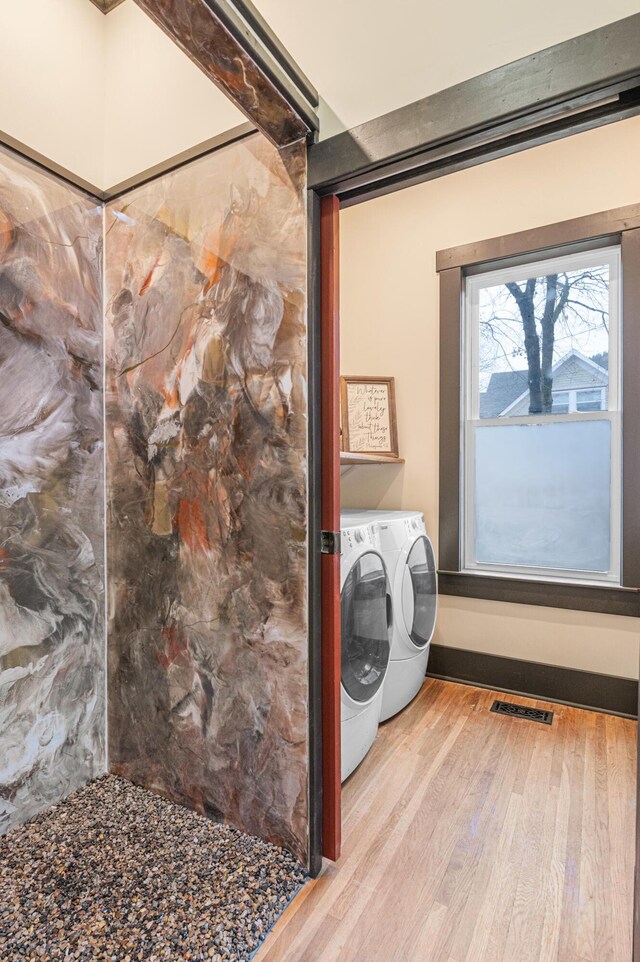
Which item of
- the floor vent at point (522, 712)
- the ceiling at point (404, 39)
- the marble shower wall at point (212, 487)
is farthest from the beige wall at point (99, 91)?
the floor vent at point (522, 712)

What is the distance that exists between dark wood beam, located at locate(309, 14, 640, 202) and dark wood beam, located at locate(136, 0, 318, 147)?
12cm

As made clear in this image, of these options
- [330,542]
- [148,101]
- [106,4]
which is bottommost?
[330,542]

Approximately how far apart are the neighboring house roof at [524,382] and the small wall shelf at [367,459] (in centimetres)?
58

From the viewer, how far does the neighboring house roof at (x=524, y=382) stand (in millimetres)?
2535

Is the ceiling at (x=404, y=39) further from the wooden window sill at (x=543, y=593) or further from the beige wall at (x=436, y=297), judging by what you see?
the wooden window sill at (x=543, y=593)

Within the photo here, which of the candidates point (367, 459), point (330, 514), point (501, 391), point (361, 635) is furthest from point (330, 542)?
point (501, 391)

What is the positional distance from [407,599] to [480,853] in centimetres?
101

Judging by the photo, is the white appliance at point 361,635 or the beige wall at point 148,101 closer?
the beige wall at point 148,101

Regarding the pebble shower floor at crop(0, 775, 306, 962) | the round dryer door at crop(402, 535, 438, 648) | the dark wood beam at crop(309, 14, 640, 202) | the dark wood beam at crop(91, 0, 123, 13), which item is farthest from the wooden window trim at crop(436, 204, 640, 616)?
the dark wood beam at crop(91, 0, 123, 13)

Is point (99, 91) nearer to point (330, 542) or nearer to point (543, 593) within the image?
point (330, 542)

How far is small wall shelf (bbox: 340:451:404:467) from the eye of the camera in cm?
224

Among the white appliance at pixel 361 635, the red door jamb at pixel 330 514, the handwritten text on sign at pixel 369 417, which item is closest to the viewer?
the red door jamb at pixel 330 514

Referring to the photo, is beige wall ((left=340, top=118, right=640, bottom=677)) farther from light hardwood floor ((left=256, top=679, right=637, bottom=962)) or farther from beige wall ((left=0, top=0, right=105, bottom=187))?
beige wall ((left=0, top=0, right=105, bottom=187))

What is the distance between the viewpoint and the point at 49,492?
5.78 feet
